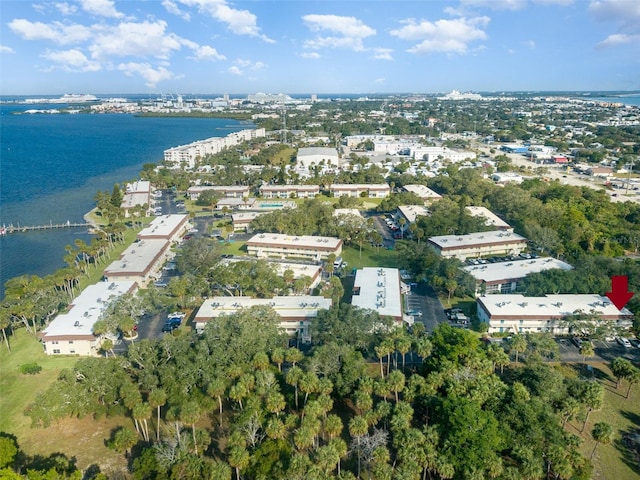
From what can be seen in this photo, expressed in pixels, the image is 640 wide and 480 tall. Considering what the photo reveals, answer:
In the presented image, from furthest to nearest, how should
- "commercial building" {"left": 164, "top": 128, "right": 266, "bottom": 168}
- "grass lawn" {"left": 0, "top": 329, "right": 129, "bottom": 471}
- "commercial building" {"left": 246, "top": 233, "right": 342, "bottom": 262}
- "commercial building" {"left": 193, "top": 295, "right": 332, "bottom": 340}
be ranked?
1. "commercial building" {"left": 164, "top": 128, "right": 266, "bottom": 168}
2. "commercial building" {"left": 246, "top": 233, "right": 342, "bottom": 262}
3. "commercial building" {"left": 193, "top": 295, "right": 332, "bottom": 340}
4. "grass lawn" {"left": 0, "top": 329, "right": 129, "bottom": 471}

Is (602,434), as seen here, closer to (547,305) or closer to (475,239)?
(547,305)

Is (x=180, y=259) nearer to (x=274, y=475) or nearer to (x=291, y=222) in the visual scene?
(x=291, y=222)

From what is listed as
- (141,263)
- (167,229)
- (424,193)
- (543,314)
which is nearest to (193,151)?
(167,229)

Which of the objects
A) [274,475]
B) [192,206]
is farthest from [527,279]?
[192,206]

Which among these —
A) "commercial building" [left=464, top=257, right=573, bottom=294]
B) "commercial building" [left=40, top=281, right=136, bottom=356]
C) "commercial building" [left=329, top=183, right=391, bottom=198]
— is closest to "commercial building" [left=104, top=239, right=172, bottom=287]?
"commercial building" [left=40, top=281, right=136, bottom=356]

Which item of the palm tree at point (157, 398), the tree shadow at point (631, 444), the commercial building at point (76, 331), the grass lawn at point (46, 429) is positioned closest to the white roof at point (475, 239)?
the tree shadow at point (631, 444)

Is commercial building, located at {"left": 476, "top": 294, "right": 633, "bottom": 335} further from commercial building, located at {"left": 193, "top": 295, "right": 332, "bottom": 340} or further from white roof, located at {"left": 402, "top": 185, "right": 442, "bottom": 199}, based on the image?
white roof, located at {"left": 402, "top": 185, "right": 442, "bottom": 199}
